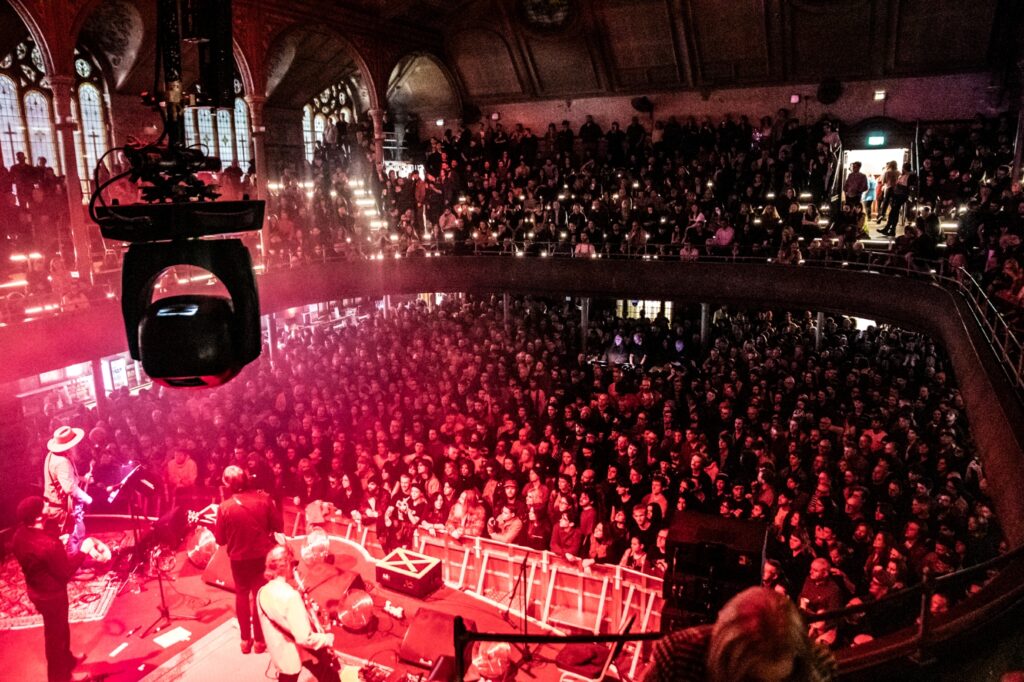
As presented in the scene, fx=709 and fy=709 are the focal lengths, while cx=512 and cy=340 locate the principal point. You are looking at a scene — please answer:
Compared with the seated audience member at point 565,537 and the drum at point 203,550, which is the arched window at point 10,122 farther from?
the seated audience member at point 565,537

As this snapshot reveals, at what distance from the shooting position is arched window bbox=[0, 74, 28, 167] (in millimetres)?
16297

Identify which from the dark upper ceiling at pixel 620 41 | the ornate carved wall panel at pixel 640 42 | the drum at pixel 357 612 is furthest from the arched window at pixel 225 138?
the drum at pixel 357 612

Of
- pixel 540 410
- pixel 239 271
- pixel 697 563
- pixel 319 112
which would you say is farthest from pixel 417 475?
pixel 319 112

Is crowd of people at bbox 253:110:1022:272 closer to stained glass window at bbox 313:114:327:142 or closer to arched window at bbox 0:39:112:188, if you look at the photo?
stained glass window at bbox 313:114:327:142

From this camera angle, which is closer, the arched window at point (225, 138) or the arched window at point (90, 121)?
the arched window at point (90, 121)

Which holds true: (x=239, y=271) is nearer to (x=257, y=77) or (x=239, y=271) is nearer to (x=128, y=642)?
(x=128, y=642)

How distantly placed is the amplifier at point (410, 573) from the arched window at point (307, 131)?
1763cm

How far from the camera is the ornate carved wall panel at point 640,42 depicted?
17.9m

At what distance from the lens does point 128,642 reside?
282 inches

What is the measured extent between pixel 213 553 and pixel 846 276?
11623 millimetres

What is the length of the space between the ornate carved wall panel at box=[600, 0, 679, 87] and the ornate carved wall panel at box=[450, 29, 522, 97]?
10.7 feet

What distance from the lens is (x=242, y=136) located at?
70.7ft

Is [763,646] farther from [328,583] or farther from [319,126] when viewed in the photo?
[319,126]

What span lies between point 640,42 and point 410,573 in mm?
15883
